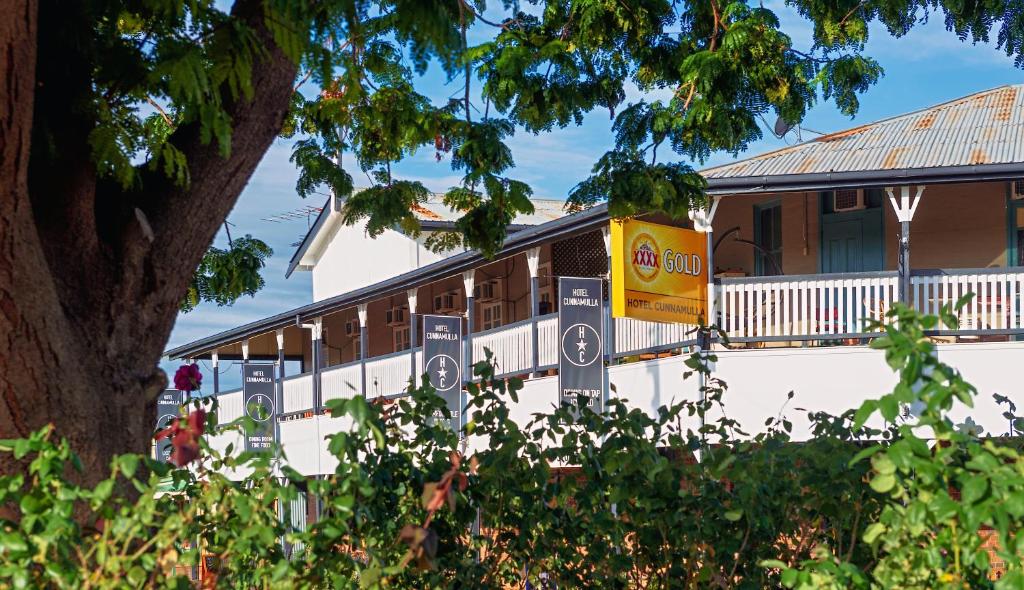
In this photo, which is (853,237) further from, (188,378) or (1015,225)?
(188,378)

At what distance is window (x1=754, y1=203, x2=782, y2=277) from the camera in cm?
2067

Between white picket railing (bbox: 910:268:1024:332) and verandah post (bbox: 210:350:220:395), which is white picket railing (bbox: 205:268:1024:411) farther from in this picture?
verandah post (bbox: 210:350:220:395)

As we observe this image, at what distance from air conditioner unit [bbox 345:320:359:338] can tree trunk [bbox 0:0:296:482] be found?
2858 centimetres

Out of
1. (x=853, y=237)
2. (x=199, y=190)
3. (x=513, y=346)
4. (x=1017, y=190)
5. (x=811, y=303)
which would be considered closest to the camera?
(x=199, y=190)

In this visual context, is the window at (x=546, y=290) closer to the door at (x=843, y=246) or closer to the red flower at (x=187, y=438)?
the door at (x=843, y=246)

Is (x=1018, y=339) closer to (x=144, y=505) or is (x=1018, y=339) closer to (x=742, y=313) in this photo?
(x=742, y=313)

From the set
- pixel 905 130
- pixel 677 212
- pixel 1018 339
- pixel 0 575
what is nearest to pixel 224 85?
pixel 0 575

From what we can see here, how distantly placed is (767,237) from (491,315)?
30.8ft

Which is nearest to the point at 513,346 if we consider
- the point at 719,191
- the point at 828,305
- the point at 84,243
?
the point at 719,191

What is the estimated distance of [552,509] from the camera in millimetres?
5586

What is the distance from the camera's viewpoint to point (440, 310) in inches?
1190

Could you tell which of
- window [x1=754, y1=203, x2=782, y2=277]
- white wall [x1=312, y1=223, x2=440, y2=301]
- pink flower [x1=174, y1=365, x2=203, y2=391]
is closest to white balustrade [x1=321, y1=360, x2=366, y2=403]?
white wall [x1=312, y1=223, x2=440, y2=301]

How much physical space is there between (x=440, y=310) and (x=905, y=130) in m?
13.0

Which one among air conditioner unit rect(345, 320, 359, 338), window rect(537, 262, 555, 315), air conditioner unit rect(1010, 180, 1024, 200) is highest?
air conditioner unit rect(1010, 180, 1024, 200)
